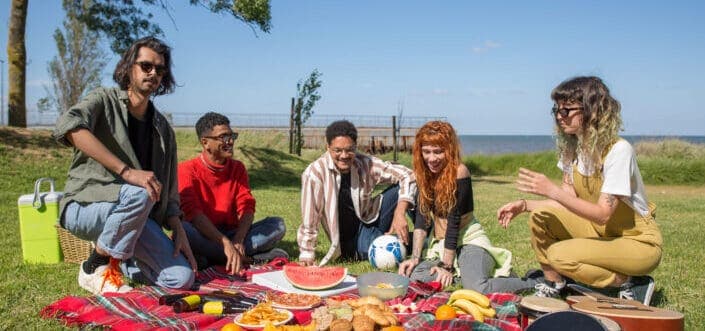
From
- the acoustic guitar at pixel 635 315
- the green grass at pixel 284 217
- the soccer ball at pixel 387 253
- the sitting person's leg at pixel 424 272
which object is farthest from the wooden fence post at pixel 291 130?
the acoustic guitar at pixel 635 315

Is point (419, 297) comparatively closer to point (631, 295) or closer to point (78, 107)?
point (631, 295)

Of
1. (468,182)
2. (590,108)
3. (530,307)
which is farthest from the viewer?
(468,182)

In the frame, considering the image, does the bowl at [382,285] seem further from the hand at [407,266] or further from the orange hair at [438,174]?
the orange hair at [438,174]

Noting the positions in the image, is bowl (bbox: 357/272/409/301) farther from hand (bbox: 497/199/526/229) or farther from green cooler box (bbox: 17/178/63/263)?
green cooler box (bbox: 17/178/63/263)

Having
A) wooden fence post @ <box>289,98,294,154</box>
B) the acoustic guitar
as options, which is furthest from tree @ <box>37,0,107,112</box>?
the acoustic guitar

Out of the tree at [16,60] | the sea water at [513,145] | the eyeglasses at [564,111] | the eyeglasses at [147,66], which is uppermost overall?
the tree at [16,60]

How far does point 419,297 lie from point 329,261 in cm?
171

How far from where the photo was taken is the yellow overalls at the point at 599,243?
429 cm

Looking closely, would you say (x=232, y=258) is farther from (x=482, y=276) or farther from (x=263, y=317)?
(x=482, y=276)

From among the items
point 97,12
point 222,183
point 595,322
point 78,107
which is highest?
point 97,12

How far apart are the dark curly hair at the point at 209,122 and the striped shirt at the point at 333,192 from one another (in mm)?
920

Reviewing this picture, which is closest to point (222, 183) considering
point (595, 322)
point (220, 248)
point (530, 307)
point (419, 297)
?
point (220, 248)

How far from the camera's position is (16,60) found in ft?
52.2

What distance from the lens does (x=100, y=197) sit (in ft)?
15.2
